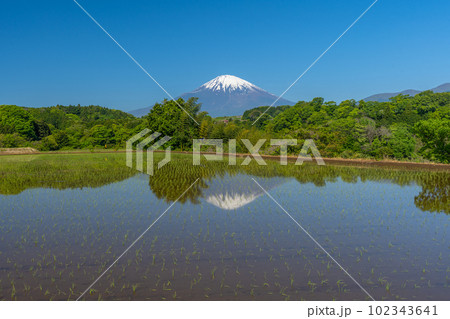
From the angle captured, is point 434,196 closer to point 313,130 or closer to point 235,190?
point 235,190

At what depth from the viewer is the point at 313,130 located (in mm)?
32656

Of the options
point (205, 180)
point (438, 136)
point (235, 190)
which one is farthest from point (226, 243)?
point (438, 136)

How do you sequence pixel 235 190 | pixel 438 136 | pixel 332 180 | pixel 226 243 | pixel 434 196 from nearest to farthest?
pixel 226 243, pixel 434 196, pixel 235 190, pixel 332 180, pixel 438 136

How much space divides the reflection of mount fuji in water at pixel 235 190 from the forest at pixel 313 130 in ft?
Answer: 45.9

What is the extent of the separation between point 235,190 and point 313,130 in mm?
19207

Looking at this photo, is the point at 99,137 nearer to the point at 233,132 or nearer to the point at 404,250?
the point at 233,132

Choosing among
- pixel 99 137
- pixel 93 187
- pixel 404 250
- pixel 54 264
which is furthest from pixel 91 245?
pixel 99 137

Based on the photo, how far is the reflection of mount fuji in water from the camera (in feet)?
42.0

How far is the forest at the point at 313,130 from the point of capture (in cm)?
3155

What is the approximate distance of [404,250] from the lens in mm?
7379

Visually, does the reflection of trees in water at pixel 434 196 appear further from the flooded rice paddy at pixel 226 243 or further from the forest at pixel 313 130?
the forest at pixel 313 130

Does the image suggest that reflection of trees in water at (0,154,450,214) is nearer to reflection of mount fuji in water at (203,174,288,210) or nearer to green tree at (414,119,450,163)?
reflection of mount fuji in water at (203,174,288,210)

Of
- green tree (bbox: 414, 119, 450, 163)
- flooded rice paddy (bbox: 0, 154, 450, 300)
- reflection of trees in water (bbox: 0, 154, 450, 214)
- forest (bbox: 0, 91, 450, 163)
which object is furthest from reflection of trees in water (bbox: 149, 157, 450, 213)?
forest (bbox: 0, 91, 450, 163)

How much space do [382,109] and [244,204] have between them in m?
56.5
